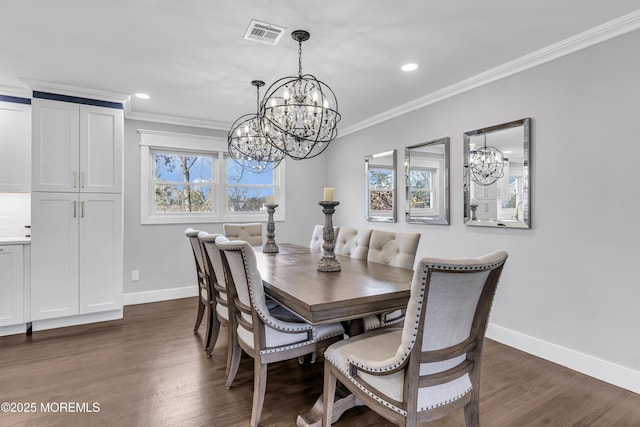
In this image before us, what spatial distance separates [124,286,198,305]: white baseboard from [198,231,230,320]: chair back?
7.12ft

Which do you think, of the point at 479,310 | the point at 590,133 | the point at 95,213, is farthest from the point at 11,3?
the point at 590,133

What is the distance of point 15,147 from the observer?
3.37 meters

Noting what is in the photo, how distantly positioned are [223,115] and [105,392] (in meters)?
3.34

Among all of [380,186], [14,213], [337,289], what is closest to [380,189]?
[380,186]

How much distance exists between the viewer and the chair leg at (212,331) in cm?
266

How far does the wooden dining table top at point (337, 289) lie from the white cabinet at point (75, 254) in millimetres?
2048

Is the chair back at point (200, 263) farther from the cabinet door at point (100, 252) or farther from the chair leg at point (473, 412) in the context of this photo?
A: the chair leg at point (473, 412)

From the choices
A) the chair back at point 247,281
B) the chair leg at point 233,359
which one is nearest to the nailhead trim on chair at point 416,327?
the chair back at point 247,281

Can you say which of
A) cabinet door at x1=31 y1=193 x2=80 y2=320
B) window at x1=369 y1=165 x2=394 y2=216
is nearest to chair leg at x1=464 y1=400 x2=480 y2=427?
window at x1=369 y1=165 x2=394 y2=216

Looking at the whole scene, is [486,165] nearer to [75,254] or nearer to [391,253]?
[391,253]

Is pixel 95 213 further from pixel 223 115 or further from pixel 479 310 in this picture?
pixel 479 310

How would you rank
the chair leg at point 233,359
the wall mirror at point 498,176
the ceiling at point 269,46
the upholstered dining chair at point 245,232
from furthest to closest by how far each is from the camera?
the upholstered dining chair at point 245,232, the wall mirror at point 498,176, the chair leg at point 233,359, the ceiling at point 269,46

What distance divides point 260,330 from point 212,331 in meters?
1.10

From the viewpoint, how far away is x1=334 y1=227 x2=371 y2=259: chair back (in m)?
2.81
